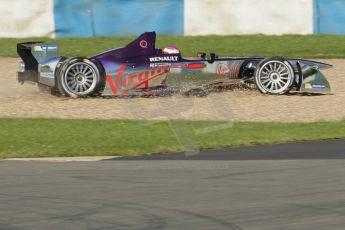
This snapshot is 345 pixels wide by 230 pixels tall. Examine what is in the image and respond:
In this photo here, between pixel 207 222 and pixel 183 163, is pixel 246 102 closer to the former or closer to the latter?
pixel 183 163

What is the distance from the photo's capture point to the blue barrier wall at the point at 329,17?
2061 cm

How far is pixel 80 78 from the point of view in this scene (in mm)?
14531

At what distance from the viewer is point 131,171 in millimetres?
8836

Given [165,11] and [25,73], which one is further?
[165,11]

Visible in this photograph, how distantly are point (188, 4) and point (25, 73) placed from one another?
6.96m

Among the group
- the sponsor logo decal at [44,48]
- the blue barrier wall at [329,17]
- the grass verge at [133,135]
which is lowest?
the grass verge at [133,135]

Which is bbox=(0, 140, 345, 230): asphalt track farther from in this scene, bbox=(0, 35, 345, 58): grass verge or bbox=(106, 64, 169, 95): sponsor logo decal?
bbox=(0, 35, 345, 58): grass verge

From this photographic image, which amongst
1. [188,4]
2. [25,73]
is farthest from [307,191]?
[188,4]

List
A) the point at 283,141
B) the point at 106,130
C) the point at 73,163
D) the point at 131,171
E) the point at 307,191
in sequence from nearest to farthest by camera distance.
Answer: the point at 307,191, the point at 131,171, the point at 73,163, the point at 283,141, the point at 106,130

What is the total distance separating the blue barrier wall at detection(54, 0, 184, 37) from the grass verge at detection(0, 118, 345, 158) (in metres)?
8.51

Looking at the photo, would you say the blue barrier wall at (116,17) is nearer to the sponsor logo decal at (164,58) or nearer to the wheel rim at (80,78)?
the sponsor logo decal at (164,58)

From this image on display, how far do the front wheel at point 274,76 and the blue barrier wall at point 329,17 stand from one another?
241 inches

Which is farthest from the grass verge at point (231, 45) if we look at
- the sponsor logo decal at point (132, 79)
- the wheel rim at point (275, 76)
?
the sponsor logo decal at point (132, 79)

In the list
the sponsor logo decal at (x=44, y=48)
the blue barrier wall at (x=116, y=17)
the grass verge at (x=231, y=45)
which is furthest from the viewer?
the blue barrier wall at (x=116, y=17)
